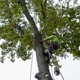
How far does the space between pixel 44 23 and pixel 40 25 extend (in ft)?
2.79

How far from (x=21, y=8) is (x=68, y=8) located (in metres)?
2.58

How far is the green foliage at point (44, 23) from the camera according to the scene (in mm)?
10406

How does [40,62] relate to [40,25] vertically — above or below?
below

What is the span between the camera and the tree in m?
10.2

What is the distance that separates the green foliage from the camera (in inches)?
410

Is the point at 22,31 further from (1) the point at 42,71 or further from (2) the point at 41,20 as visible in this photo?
(1) the point at 42,71

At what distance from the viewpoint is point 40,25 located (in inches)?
Result: 458

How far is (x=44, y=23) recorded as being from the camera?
1081cm

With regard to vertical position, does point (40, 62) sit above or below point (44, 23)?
below

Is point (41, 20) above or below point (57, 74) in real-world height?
above

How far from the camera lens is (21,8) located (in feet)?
32.8

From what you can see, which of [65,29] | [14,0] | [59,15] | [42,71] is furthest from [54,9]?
[42,71]

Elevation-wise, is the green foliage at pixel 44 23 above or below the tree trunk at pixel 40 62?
above

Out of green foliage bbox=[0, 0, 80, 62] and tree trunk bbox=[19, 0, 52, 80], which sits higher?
green foliage bbox=[0, 0, 80, 62]
